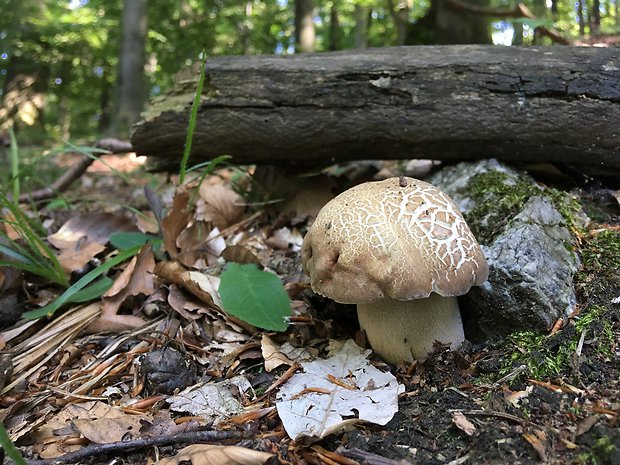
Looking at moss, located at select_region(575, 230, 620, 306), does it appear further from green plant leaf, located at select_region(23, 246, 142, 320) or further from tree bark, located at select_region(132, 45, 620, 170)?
green plant leaf, located at select_region(23, 246, 142, 320)

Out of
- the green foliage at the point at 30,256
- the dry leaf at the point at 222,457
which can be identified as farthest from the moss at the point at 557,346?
the green foliage at the point at 30,256

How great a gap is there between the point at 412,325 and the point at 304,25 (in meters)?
9.02

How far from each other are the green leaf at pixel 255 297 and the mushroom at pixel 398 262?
0.27 metres

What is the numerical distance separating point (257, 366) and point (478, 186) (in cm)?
169

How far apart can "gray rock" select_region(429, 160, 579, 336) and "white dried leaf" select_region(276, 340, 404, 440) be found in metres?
0.65

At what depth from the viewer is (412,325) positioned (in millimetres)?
2158

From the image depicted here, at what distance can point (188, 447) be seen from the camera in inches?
64.7

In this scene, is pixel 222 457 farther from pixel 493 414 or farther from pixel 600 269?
pixel 600 269

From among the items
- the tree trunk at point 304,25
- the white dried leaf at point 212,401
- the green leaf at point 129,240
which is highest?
the tree trunk at point 304,25

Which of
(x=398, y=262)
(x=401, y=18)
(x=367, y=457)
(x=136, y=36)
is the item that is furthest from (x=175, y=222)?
(x=136, y=36)

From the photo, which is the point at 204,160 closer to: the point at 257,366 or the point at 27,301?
the point at 27,301

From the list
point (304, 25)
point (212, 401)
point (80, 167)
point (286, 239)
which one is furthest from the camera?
point (304, 25)

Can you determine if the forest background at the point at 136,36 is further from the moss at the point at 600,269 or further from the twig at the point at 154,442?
the twig at the point at 154,442

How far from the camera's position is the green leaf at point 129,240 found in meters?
2.93
